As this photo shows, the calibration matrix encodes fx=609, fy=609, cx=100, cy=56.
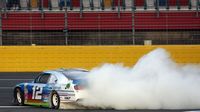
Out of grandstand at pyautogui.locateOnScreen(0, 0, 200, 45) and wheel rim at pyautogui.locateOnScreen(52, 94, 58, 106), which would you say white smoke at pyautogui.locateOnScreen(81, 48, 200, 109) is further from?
grandstand at pyautogui.locateOnScreen(0, 0, 200, 45)

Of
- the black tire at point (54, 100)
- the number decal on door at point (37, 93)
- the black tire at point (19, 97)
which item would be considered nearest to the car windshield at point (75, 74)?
the black tire at point (54, 100)

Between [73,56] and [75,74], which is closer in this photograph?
[75,74]

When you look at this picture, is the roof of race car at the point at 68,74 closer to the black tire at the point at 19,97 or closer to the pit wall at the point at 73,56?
the black tire at the point at 19,97

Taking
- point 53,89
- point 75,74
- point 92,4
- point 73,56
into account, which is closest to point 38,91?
point 53,89

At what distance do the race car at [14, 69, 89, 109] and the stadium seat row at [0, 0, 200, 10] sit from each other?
2268cm

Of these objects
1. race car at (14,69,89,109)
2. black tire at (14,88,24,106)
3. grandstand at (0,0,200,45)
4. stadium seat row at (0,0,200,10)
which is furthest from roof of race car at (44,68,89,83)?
stadium seat row at (0,0,200,10)

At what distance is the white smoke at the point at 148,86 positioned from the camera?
1508 centimetres

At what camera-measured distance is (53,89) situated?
15852 millimetres

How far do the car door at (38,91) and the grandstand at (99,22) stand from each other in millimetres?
15046

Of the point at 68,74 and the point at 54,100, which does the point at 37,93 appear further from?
the point at 68,74

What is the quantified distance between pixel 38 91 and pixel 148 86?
10.5ft

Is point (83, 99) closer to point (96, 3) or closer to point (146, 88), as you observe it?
point (146, 88)

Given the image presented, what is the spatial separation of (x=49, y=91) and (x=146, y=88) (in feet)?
8.60

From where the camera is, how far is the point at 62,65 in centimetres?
3009
